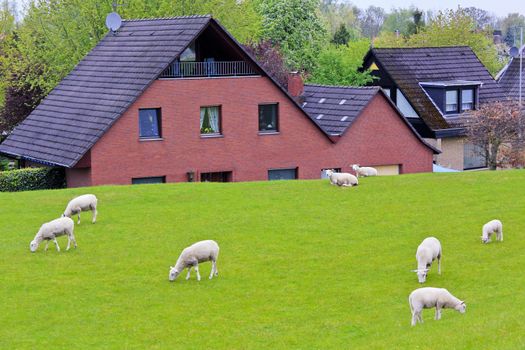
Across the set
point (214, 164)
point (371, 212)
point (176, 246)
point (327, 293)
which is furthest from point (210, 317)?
point (214, 164)

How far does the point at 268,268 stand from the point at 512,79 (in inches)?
2070

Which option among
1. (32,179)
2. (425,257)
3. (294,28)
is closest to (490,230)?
(425,257)

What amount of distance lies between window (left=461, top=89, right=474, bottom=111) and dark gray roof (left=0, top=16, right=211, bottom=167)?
22.3 metres

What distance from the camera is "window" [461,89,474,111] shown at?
67062 millimetres

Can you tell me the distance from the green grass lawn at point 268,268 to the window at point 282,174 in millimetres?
10758

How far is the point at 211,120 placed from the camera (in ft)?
167

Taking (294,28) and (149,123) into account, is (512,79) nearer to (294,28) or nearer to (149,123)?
(294,28)

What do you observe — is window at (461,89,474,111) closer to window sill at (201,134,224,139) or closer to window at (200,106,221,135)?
window at (200,106,221,135)

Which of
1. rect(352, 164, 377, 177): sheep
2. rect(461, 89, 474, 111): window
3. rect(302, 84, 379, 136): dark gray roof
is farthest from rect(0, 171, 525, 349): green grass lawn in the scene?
rect(461, 89, 474, 111): window

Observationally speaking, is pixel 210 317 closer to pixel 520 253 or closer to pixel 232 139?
pixel 520 253

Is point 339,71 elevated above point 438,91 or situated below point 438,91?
above

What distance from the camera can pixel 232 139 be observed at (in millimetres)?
51062

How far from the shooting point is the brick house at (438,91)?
6444 cm

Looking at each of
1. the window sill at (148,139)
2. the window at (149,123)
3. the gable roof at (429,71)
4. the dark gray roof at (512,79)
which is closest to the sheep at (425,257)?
the window sill at (148,139)
